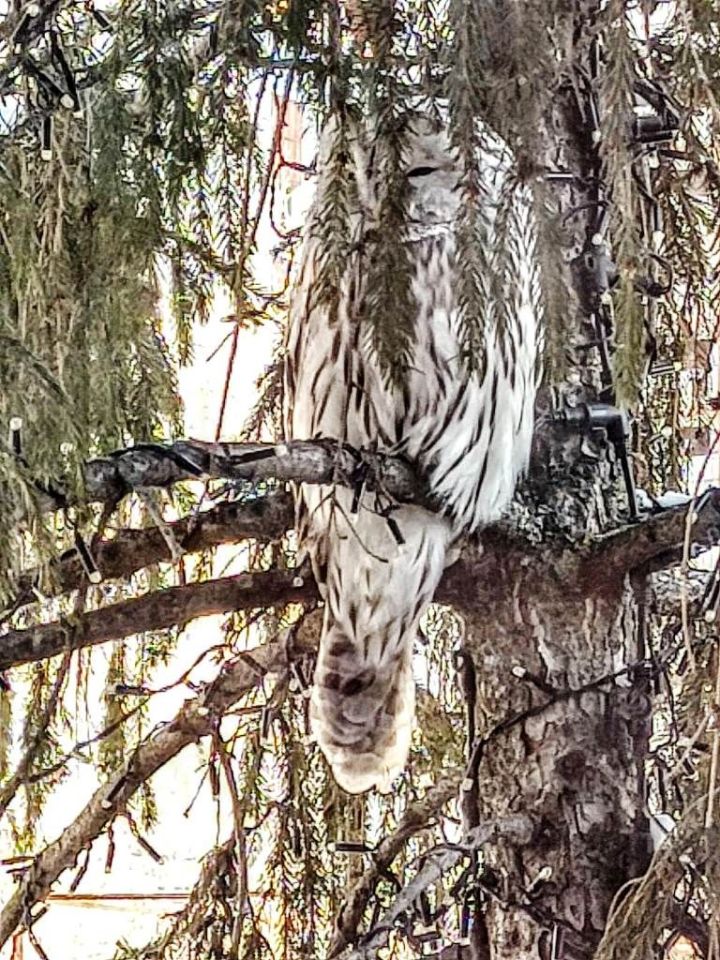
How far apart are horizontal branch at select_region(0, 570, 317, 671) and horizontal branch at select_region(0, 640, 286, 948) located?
0.33ft

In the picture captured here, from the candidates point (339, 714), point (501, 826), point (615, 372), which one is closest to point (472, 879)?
point (501, 826)

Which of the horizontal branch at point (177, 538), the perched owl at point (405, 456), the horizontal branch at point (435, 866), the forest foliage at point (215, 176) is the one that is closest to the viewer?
the forest foliage at point (215, 176)

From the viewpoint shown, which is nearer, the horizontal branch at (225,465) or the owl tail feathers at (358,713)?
the horizontal branch at (225,465)

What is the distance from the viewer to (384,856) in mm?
1648

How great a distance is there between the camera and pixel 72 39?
1176mm

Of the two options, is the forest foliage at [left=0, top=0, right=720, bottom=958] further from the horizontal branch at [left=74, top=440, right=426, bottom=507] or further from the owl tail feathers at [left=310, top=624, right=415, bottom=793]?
the owl tail feathers at [left=310, top=624, right=415, bottom=793]

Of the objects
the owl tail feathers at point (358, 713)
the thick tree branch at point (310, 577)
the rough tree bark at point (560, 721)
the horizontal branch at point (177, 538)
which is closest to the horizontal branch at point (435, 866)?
the rough tree bark at point (560, 721)

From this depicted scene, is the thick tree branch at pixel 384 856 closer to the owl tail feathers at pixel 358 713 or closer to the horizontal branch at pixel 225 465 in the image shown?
the owl tail feathers at pixel 358 713

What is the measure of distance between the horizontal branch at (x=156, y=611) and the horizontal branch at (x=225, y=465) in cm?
20

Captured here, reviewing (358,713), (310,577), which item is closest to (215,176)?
(310,577)

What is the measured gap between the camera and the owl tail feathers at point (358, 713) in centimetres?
166

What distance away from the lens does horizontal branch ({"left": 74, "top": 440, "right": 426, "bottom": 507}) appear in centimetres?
104

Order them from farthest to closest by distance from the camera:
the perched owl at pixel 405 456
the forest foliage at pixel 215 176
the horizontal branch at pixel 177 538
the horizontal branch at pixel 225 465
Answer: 1. the perched owl at pixel 405 456
2. the horizontal branch at pixel 177 538
3. the horizontal branch at pixel 225 465
4. the forest foliage at pixel 215 176

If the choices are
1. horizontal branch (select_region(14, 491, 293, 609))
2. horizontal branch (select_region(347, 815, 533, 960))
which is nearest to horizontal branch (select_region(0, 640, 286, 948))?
horizontal branch (select_region(14, 491, 293, 609))
